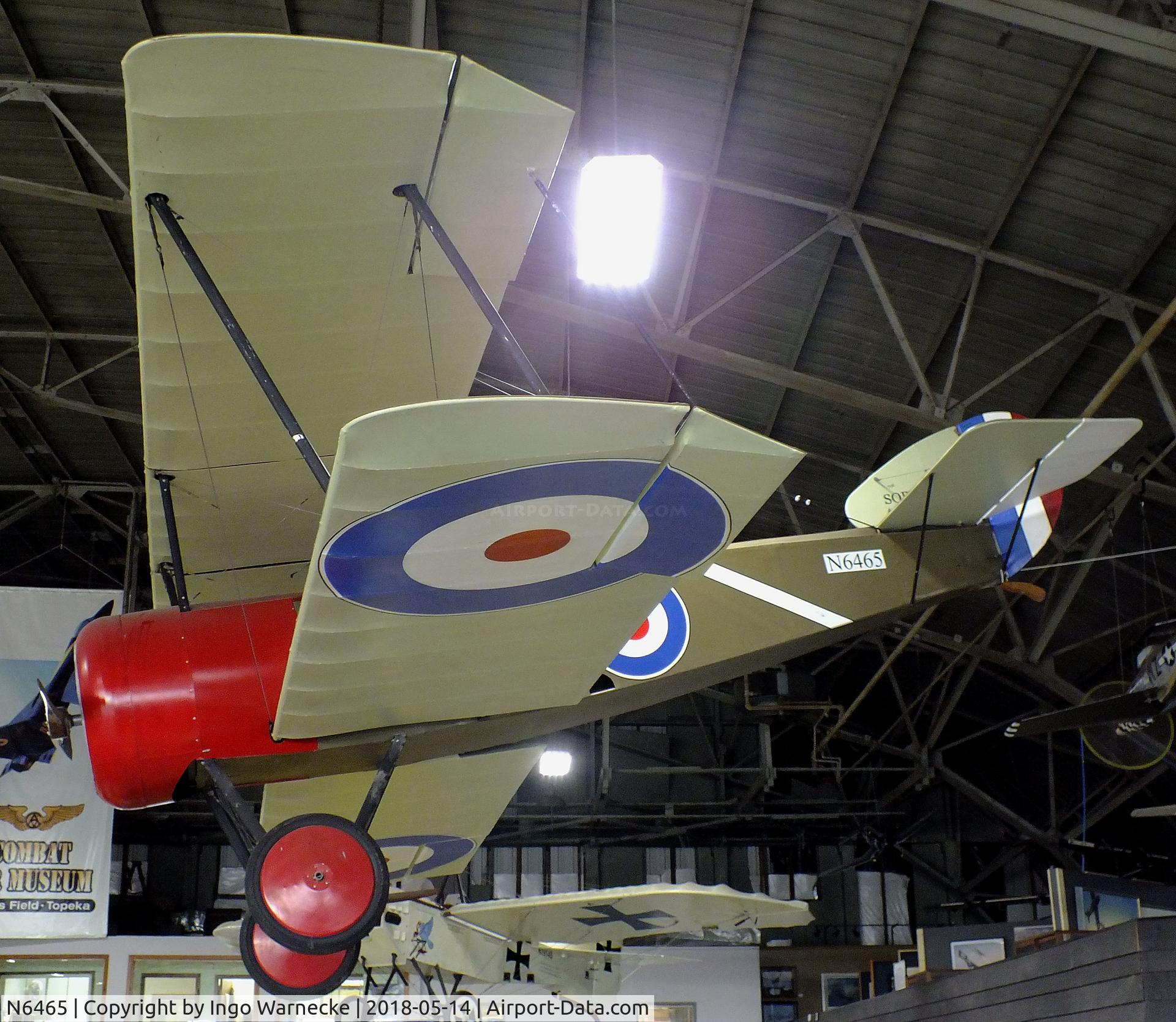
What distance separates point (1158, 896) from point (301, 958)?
240 inches

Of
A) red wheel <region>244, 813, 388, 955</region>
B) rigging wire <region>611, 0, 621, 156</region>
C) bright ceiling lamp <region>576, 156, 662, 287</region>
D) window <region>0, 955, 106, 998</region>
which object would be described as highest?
rigging wire <region>611, 0, 621, 156</region>

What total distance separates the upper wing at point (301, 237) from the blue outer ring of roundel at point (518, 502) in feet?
4.95

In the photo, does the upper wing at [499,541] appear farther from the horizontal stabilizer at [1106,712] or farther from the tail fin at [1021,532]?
the horizontal stabilizer at [1106,712]

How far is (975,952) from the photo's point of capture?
1085 cm

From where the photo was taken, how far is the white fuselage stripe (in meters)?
6.17

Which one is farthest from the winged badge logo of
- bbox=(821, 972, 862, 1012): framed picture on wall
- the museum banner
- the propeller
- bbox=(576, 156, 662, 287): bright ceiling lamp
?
bbox=(821, 972, 862, 1012): framed picture on wall

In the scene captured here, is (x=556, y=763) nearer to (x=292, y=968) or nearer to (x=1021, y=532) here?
(x=1021, y=532)

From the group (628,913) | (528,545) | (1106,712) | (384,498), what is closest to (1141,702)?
(1106,712)

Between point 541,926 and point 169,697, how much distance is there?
27.1ft

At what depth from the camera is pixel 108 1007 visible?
54.0 ft

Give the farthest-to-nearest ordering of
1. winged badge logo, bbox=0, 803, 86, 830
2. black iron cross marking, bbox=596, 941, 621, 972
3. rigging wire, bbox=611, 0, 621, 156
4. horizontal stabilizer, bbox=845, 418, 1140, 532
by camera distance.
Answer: black iron cross marking, bbox=596, 941, 621, 972, winged badge logo, bbox=0, 803, 86, 830, rigging wire, bbox=611, 0, 621, 156, horizontal stabilizer, bbox=845, 418, 1140, 532

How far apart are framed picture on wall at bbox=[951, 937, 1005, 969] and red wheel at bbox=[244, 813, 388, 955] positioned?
795 centimetres

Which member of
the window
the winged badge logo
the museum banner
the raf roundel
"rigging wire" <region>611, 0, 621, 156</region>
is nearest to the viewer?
the raf roundel

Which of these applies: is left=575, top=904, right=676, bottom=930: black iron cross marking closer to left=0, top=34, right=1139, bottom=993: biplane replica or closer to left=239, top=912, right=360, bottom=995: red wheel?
left=0, top=34, right=1139, bottom=993: biplane replica
